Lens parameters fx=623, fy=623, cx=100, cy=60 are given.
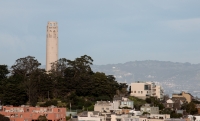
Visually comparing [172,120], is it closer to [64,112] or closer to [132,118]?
[132,118]

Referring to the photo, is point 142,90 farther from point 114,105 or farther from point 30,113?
point 30,113

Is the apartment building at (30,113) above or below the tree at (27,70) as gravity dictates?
below

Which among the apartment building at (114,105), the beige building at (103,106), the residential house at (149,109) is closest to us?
the beige building at (103,106)

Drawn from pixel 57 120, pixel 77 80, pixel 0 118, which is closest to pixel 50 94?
pixel 77 80

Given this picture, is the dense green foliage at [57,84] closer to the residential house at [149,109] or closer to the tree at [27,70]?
the tree at [27,70]

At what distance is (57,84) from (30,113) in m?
8.18

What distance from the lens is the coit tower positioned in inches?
2635

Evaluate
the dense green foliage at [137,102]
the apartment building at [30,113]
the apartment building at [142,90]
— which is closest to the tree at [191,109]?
the dense green foliage at [137,102]

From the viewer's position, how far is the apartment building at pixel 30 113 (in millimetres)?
49844

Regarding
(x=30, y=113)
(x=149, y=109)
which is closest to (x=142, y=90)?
(x=149, y=109)

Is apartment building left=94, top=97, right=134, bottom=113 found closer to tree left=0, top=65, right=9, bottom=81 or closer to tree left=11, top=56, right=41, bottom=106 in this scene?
tree left=11, top=56, right=41, bottom=106

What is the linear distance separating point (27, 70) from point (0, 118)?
47.2 feet

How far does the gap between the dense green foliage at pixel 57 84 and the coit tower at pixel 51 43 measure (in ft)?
11.9

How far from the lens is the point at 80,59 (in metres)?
62.0
